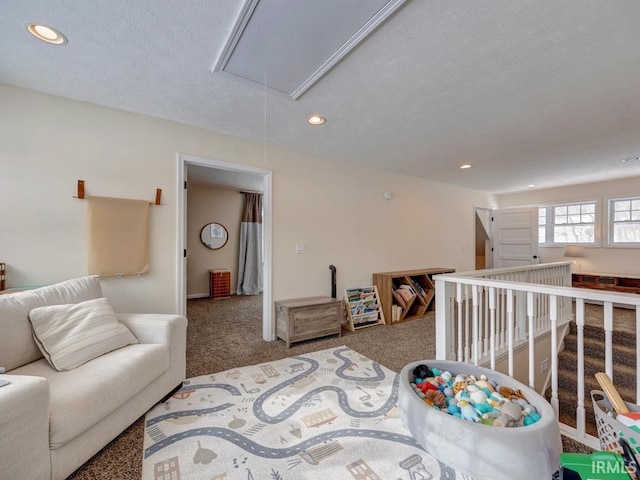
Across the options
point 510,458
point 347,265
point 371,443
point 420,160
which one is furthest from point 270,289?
→ point 420,160

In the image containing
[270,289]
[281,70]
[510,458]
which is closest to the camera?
[510,458]

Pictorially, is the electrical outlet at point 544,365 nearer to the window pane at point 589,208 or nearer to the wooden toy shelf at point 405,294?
the wooden toy shelf at point 405,294

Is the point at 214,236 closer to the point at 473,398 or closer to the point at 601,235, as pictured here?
the point at 473,398

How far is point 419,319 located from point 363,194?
6.99ft

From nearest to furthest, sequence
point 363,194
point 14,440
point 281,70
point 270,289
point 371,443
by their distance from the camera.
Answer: point 14,440 → point 371,443 → point 281,70 → point 270,289 → point 363,194

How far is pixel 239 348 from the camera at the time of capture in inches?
118

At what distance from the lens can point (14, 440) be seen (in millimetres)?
1056

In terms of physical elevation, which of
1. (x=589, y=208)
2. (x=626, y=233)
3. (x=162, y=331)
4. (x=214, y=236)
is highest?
(x=589, y=208)

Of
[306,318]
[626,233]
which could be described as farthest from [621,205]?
[306,318]

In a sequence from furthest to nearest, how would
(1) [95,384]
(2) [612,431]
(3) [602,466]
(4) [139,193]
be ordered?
(4) [139,193] < (1) [95,384] < (2) [612,431] < (3) [602,466]

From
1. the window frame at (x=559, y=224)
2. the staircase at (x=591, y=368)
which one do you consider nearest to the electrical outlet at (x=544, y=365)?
the staircase at (x=591, y=368)

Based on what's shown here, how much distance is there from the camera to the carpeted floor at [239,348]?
1.42 m

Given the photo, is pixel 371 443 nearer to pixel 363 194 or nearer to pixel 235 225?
pixel 363 194

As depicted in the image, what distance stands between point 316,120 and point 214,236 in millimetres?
4359
